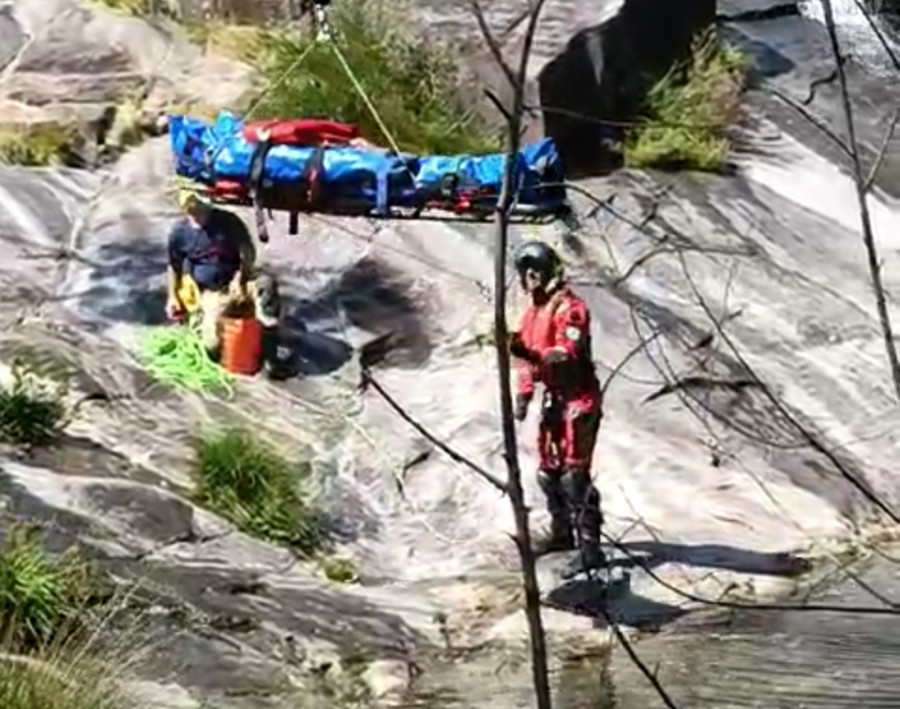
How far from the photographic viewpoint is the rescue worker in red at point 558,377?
8.92m

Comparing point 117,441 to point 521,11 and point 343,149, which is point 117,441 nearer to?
point 343,149

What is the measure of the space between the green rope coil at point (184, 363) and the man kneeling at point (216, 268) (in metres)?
0.07

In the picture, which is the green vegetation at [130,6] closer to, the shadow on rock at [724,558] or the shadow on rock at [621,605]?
the shadow on rock at [724,558]

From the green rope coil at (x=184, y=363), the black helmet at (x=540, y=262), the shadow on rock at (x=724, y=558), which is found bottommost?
the shadow on rock at (x=724, y=558)

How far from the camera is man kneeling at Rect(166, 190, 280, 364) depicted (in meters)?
10.8

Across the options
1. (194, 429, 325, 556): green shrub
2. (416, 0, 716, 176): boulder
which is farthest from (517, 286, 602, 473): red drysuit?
(416, 0, 716, 176): boulder

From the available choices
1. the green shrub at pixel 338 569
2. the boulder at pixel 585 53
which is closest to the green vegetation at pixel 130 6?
the boulder at pixel 585 53

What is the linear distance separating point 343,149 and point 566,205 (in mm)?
1084

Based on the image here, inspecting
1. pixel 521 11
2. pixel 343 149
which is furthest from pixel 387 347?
pixel 521 11

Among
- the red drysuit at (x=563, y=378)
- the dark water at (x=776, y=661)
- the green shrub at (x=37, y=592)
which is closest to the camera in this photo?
the green shrub at (x=37, y=592)

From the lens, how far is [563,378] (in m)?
9.01

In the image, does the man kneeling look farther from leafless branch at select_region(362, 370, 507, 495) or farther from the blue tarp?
leafless branch at select_region(362, 370, 507, 495)

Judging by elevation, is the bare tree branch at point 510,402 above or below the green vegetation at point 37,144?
above

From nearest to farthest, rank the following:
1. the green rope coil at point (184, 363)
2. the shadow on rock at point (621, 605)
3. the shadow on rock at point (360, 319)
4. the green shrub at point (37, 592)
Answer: the green shrub at point (37, 592) < the shadow on rock at point (621, 605) < the green rope coil at point (184, 363) < the shadow on rock at point (360, 319)
